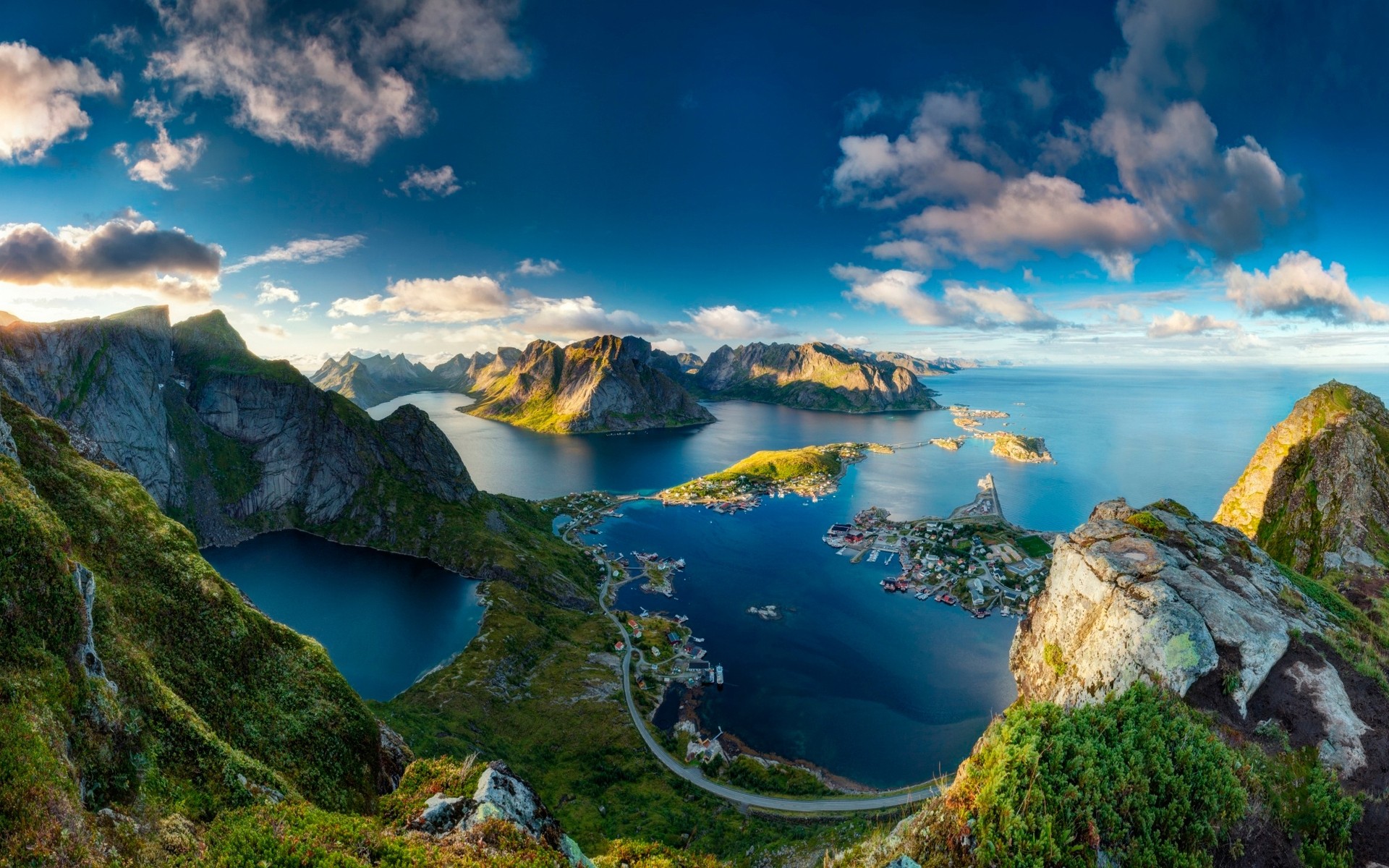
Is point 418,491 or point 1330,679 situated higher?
point 1330,679

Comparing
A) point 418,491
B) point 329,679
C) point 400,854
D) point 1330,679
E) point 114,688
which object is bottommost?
point 418,491

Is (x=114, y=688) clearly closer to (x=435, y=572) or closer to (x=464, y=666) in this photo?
(x=464, y=666)

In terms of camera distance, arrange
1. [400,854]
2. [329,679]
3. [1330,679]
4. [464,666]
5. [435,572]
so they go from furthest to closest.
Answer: [435,572]
[464,666]
[329,679]
[1330,679]
[400,854]

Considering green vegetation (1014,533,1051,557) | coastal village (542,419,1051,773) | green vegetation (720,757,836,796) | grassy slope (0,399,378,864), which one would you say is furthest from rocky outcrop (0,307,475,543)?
green vegetation (1014,533,1051,557)

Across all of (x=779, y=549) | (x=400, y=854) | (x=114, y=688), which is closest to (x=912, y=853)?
(x=400, y=854)

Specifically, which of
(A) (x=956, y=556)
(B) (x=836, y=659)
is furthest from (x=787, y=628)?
(A) (x=956, y=556)

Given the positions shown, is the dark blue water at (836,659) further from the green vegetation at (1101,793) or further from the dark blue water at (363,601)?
the green vegetation at (1101,793)

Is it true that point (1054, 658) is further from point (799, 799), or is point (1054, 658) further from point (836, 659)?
point (836, 659)
